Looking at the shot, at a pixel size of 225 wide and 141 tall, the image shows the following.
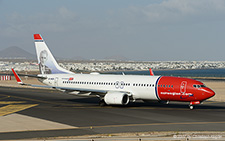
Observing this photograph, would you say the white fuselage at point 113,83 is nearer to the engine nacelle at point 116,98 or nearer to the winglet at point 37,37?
the engine nacelle at point 116,98

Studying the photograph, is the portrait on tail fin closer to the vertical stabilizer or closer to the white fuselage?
the vertical stabilizer

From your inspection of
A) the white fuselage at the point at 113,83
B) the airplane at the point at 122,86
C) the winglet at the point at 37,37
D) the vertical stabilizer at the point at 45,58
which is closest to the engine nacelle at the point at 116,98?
the airplane at the point at 122,86

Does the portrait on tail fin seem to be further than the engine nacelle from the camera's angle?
Yes

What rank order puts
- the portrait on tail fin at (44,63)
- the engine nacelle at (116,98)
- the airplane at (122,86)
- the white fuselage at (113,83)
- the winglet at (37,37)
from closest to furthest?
the airplane at (122,86) < the engine nacelle at (116,98) < the white fuselage at (113,83) < the portrait on tail fin at (44,63) < the winglet at (37,37)

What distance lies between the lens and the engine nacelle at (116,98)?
3954 centimetres

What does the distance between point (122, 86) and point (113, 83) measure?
143 cm

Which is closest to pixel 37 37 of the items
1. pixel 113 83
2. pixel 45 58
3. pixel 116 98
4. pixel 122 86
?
pixel 45 58

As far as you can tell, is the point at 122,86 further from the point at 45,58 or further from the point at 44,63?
the point at 45,58

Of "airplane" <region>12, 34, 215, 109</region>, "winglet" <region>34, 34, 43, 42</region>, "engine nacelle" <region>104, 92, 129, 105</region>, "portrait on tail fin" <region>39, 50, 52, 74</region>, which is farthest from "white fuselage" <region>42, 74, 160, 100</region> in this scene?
"winglet" <region>34, 34, 43, 42</region>

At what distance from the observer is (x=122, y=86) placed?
41.8 metres

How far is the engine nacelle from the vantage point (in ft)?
130

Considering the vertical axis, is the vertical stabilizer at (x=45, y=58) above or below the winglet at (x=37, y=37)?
below

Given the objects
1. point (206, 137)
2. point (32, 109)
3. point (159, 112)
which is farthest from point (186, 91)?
point (32, 109)

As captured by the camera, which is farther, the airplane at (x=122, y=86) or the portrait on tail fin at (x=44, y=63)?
the portrait on tail fin at (x=44, y=63)
